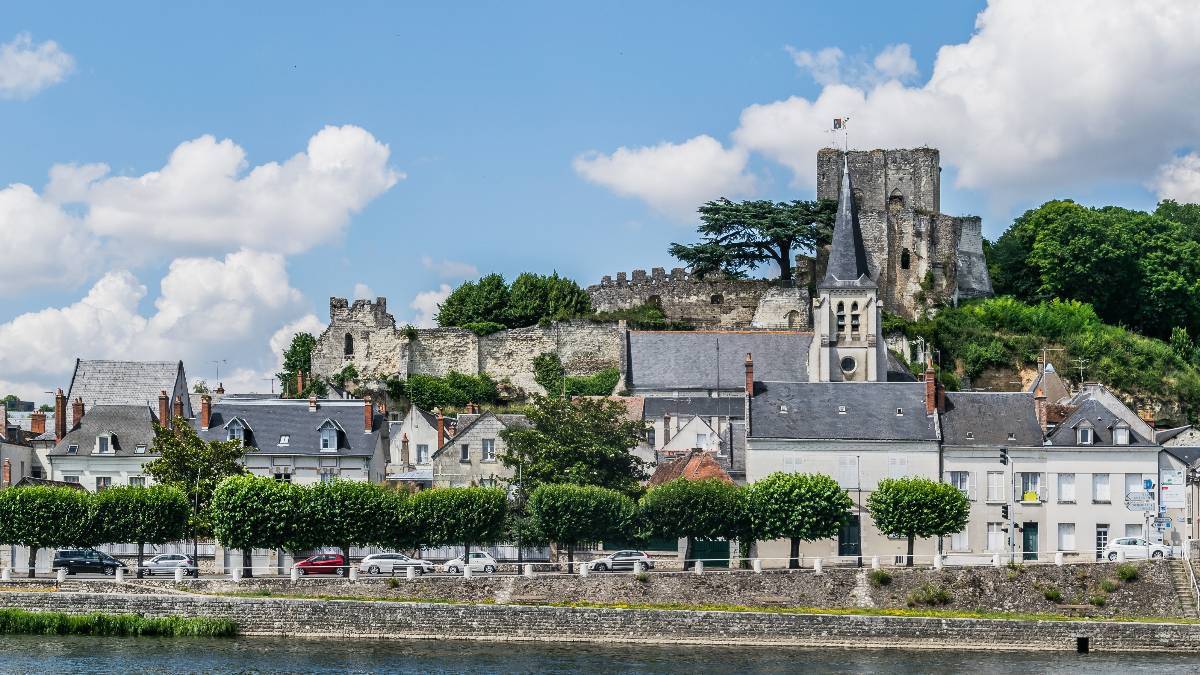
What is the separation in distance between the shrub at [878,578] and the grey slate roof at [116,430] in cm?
2789

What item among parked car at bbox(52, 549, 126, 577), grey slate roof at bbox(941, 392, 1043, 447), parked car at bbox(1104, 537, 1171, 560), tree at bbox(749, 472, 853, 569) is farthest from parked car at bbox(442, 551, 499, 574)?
parked car at bbox(1104, 537, 1171, 560)

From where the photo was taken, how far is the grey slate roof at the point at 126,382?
74.1 m

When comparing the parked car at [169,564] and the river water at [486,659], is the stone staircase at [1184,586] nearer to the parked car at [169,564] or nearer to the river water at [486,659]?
the river water at [486,659]

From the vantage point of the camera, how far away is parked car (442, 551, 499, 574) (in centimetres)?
5284

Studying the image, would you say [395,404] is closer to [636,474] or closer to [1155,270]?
[636,474]

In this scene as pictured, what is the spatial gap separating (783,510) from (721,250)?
36253 mm

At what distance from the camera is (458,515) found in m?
55.0

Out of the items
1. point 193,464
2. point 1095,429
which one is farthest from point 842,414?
point 193,464

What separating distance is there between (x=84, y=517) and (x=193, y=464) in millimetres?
6053

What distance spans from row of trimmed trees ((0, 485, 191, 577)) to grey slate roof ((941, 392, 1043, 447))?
2425 cm

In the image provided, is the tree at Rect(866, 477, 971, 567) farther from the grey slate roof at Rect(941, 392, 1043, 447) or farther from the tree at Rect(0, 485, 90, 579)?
the tree at Rect(0, 485, 90, 579)

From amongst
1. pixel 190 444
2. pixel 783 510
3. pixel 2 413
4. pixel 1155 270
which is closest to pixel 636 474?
pixel 783 510

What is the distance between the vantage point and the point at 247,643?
47.5 m

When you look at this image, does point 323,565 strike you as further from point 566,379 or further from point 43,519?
point 566,379
